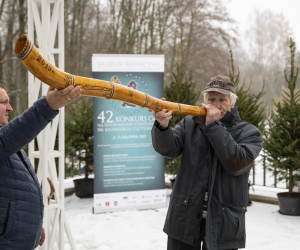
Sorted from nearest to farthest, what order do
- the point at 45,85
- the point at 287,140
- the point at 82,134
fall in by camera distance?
the point at 45,85 → the point at 287,140 → the point at 82,134

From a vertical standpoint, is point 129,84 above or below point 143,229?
above

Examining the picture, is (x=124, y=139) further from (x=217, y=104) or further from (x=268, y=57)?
(x=268, y=57)

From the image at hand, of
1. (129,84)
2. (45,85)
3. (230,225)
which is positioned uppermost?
(129,84)

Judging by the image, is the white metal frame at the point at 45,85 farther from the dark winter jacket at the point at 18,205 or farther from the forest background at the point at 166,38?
the forest background at the point at 166,38

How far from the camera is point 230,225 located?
6.73 ft

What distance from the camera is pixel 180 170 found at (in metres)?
2.30

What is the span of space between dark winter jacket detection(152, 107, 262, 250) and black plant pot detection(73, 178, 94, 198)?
4928 millimetres

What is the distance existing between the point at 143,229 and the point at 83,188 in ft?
7.72

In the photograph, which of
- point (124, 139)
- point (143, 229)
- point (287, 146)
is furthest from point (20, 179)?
point (287, 146)

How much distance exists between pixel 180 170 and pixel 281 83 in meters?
15.5

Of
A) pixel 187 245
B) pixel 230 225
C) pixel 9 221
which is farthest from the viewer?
pixel 187 245

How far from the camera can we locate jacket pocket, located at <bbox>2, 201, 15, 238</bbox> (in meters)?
1.65

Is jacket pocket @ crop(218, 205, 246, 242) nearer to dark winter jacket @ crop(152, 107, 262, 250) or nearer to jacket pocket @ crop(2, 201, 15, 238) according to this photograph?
dark winter jacket @ crop(152, 107, 262, 250)

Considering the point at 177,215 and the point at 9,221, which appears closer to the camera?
the point at 9,221
